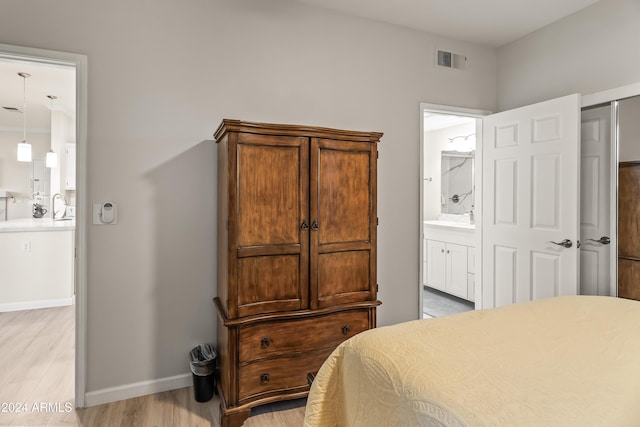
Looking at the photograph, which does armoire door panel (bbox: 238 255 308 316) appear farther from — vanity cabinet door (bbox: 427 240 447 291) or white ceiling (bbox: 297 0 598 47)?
vanity cabinet door (bbox: 427 240 447 291)

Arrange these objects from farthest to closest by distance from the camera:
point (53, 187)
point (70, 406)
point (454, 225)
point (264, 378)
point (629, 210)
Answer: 1. point (53, 187)
2. point (454, 225)
3. point (629, 210)
4. point (70, 406)
5. point (264, 378)

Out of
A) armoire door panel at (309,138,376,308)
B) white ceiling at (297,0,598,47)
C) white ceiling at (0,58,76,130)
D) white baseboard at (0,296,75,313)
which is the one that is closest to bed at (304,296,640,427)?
armoire door panel at (309,138,376,308)

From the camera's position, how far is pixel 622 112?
2566mm

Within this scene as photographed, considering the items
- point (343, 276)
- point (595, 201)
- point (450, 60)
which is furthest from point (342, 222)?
point (450, 60)

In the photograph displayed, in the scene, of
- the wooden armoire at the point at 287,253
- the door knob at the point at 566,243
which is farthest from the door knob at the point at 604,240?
the wooden armoire at the point at 287,253

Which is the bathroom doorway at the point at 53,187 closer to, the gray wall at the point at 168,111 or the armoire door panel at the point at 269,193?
the gray wall at the point at 168,111

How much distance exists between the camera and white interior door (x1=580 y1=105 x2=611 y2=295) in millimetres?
2656

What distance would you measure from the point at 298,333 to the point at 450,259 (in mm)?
3081

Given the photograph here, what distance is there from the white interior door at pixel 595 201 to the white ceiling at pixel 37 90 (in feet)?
13.9

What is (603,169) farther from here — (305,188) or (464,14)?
(305,188)

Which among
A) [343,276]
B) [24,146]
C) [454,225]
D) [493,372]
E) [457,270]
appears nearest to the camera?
[493,372]

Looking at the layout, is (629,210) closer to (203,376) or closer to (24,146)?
(203,376)

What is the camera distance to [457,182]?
215 inches

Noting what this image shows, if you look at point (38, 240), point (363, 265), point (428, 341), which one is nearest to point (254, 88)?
point (363, 265)
